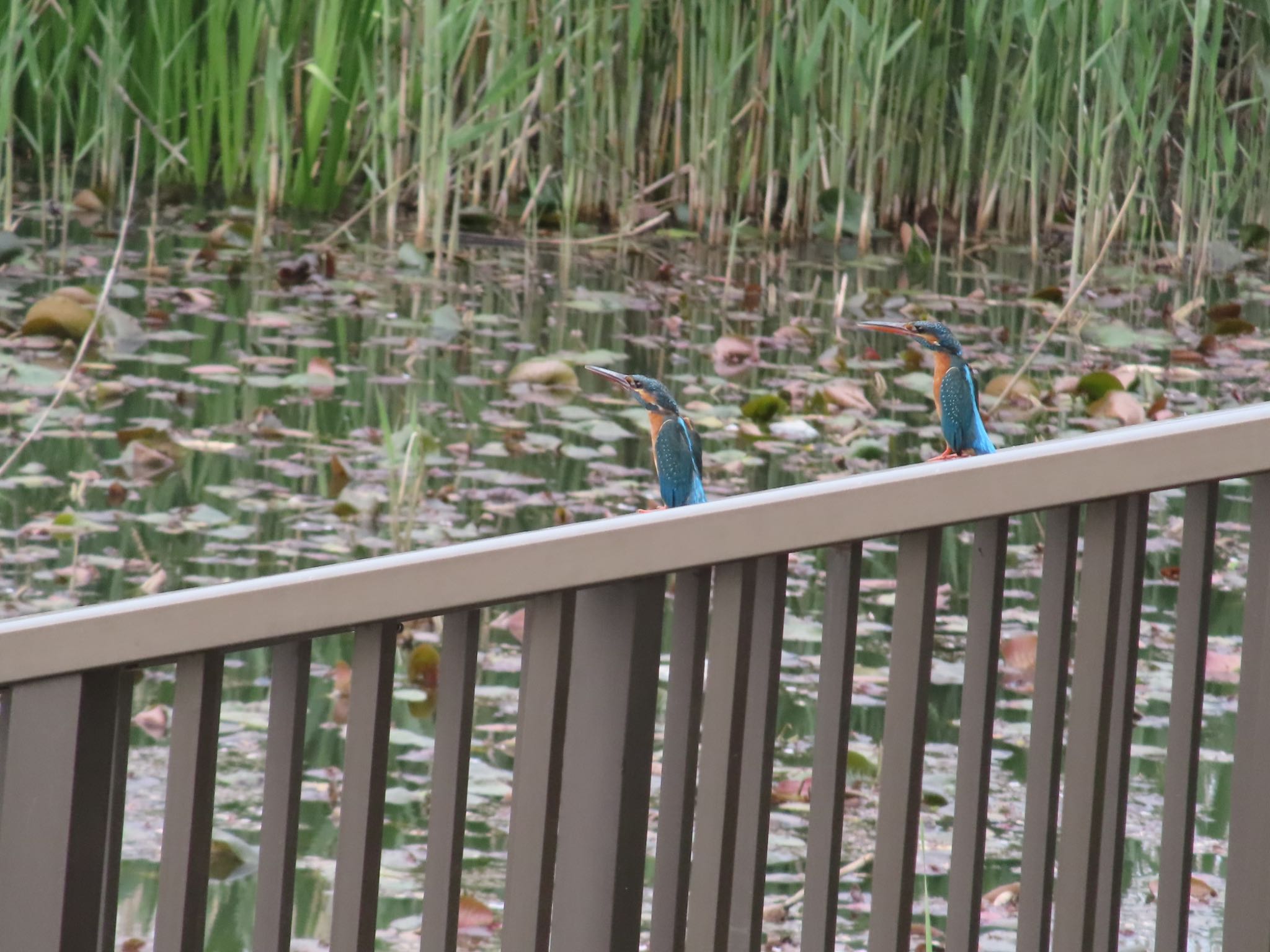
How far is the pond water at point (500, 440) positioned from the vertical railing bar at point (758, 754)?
0.22 m

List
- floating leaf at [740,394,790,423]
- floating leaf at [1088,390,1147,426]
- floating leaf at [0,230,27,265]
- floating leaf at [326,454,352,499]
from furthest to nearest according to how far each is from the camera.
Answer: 1. floating leaf at [0,230,27,265]
2. floating leaf at [1088,390,1147,426]
3. floating leaf at [740,394,790,423]
4. floating leaf at [326,454,352,499]

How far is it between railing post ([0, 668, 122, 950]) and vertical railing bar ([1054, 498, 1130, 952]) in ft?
1.77

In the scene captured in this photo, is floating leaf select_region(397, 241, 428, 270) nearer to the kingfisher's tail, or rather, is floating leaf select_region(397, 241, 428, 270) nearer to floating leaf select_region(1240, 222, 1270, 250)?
floating leaf select_region(1240, 222, 1270, 250)

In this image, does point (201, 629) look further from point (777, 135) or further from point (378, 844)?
point (777, 135)

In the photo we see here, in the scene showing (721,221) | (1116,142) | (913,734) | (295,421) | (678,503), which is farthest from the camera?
(1116,142)

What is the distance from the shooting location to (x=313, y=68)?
19.2ft

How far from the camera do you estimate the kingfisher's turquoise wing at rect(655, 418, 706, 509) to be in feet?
6.93

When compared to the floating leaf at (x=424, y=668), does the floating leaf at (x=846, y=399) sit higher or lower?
higher

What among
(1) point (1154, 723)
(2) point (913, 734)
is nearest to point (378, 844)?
(2) point (913, 734)

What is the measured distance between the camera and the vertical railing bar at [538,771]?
104 cm

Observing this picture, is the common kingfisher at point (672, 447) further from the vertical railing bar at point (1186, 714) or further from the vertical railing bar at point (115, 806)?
the vertical railing bar at point (115, 806)

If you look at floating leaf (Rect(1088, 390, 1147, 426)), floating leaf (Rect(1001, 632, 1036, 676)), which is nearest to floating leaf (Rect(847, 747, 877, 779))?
floating leaf (Rect(1001, 632, 1036, 676))

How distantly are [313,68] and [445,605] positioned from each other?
5.09 m

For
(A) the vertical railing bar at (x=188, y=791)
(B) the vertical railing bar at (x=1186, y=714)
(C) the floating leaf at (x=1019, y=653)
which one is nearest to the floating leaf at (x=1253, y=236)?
(C) the floating leaf at (x=1019, y=653)
